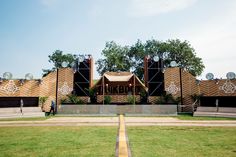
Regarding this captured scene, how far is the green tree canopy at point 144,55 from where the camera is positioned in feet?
193

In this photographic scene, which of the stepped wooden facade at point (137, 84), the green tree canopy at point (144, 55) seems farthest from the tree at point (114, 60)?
the stepped wooden facade at point (137, 84)

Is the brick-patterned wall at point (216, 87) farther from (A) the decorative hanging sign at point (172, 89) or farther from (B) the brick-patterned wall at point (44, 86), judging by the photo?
(B) the brick-patterned wall at point (44, 86)

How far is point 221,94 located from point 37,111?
78.0ft

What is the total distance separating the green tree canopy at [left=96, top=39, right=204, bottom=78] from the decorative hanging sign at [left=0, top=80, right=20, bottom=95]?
31.3 metres

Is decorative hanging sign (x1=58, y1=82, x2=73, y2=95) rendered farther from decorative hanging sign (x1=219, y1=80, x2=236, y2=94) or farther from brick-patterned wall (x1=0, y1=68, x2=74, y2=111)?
decorative hanging sign (x1=219, y1=80, x2=236, y2=94)

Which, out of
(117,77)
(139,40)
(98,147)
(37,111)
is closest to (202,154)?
(98,147)

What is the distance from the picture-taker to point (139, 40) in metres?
64.3

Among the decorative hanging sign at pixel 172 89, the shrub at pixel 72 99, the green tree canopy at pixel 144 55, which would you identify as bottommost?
the shrub at pixel 72 99

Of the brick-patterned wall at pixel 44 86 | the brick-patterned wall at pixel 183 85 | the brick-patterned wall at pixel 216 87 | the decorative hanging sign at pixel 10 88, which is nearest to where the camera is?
the brick-patterned wall at pixel 216 87

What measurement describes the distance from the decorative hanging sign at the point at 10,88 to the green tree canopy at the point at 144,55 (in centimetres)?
3131

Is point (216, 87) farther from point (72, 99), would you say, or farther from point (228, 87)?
point (72, 99)

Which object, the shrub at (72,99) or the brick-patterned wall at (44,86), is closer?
the brick-patterned wall at (44,86)

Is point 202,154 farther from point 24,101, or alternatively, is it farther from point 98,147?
point 24,101

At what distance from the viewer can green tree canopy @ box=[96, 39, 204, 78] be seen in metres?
58.7
